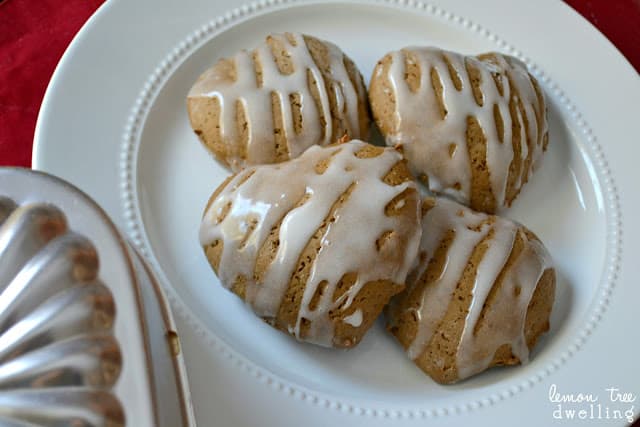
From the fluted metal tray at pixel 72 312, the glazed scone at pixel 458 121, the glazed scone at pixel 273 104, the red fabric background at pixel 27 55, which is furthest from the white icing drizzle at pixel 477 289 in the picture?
the red fabric background at pixel 27 55

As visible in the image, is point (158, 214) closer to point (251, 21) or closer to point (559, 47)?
point (251, 21)

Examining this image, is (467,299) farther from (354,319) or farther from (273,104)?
(273,104)

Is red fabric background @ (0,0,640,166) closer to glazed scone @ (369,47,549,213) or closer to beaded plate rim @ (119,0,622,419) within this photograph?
beaded plate rim @ (119,0,622,419)

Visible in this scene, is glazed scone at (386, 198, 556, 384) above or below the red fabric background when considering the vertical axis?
below

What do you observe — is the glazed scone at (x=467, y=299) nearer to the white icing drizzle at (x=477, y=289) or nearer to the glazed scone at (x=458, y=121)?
the white icing drizzle at (x=477, y=289)

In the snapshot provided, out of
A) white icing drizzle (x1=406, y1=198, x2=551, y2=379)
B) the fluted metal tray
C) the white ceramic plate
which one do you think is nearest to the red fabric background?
the white ceramic plate

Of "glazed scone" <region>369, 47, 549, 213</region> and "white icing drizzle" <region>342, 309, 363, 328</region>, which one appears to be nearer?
"white icing drizzle" <region>342, 309, 363, 328</region>
